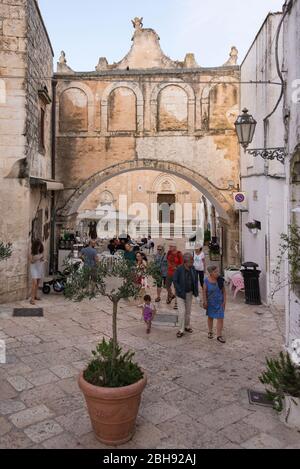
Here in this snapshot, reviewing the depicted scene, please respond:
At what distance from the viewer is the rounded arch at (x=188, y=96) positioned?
45.8ft

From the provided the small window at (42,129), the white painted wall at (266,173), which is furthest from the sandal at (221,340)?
the small window at (42,129)

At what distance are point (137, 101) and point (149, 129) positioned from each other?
3.45 ft

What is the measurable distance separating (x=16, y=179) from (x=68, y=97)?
203 inches

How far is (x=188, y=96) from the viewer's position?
45.8 ft

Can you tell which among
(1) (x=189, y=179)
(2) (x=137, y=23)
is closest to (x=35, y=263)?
(1) (x=189, y=179)

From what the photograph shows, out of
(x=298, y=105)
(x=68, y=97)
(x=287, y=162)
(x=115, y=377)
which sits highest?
(x=68, y=97)

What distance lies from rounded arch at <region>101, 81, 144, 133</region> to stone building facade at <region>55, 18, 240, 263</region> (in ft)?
0.11

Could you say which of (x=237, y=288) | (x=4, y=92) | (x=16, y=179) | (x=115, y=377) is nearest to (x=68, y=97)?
(x=4, y=92)

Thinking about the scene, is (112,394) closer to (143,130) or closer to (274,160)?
(274,160)

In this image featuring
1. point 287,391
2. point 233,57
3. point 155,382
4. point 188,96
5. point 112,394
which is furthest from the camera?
point 233,57

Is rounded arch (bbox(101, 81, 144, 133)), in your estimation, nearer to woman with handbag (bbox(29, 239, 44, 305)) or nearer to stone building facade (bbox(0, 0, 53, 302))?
stone building facade (bbox(0, 0, 53, 302))

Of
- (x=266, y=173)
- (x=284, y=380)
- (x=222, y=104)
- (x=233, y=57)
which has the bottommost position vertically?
(x=284, y=380)

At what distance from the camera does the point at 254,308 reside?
33.2ft

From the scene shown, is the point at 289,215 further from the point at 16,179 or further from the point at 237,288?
the point at 16,179
